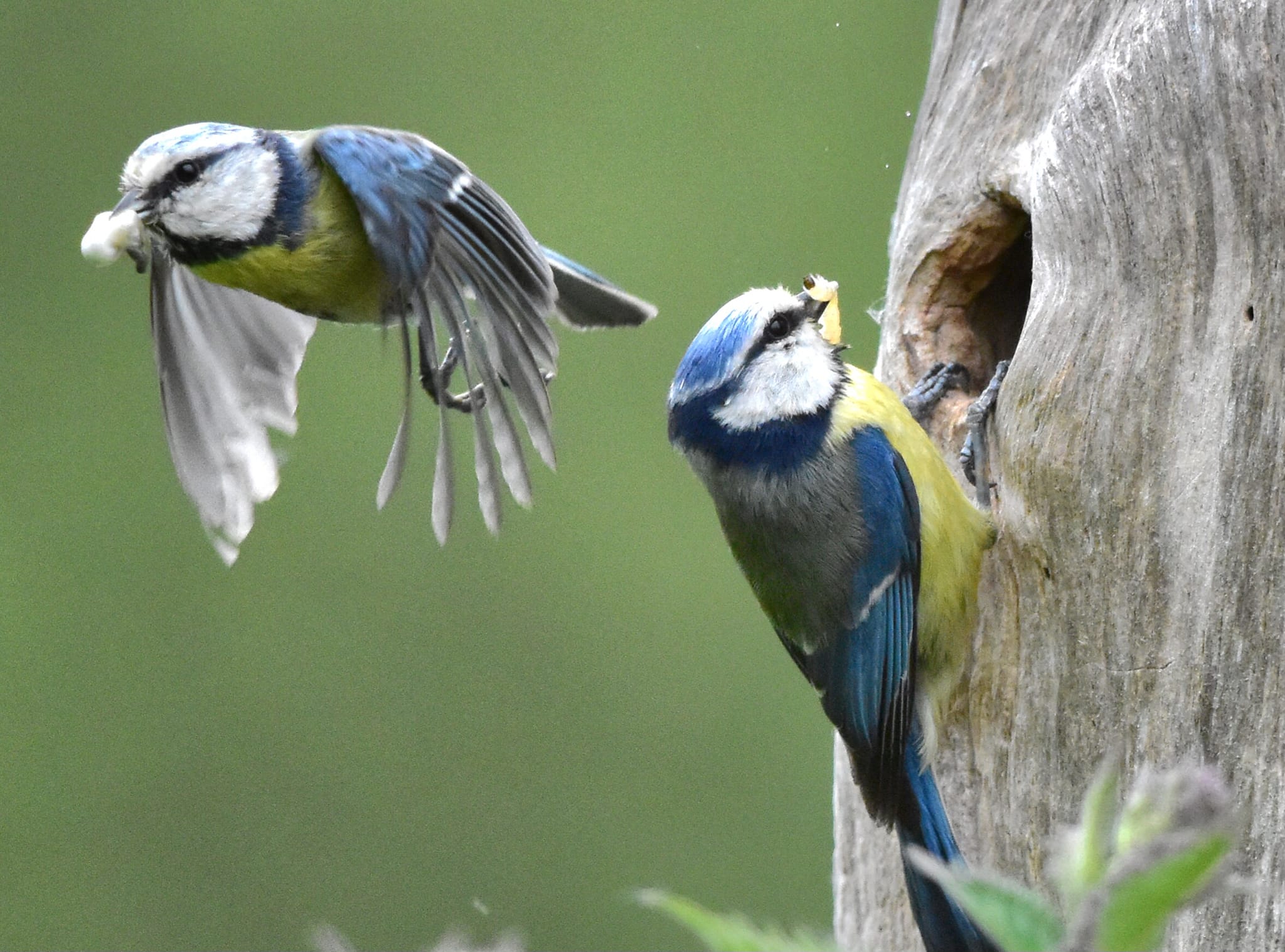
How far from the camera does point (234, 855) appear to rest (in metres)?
4.19

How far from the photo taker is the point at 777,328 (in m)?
2.08

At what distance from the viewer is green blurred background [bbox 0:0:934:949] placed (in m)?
4.21

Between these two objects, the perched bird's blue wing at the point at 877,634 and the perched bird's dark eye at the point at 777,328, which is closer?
the perched bird's blue wing at the point at 877,634

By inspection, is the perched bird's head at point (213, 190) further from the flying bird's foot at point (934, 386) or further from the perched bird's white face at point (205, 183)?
the flying bird's foot at point (934, 386)

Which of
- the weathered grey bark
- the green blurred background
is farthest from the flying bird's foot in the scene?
the green blurred background

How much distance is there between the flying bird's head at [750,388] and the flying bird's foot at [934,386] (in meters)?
0.12

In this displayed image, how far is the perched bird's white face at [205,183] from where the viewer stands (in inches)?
76.0

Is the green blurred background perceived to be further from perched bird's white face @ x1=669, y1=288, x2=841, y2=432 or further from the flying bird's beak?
the flying bird's beak

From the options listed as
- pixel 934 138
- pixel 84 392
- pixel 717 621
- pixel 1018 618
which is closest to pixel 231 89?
pixel 84 392

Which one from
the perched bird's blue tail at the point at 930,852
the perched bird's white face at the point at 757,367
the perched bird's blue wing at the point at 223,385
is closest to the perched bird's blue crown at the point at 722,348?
the perched bird's white face at the point at 757,367

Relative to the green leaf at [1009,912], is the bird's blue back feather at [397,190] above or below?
above

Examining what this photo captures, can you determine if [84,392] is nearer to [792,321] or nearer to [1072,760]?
[792,321]

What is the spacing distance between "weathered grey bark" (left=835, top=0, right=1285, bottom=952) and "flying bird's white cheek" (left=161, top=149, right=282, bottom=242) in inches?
36.7

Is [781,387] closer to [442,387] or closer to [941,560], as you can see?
[941,560]
